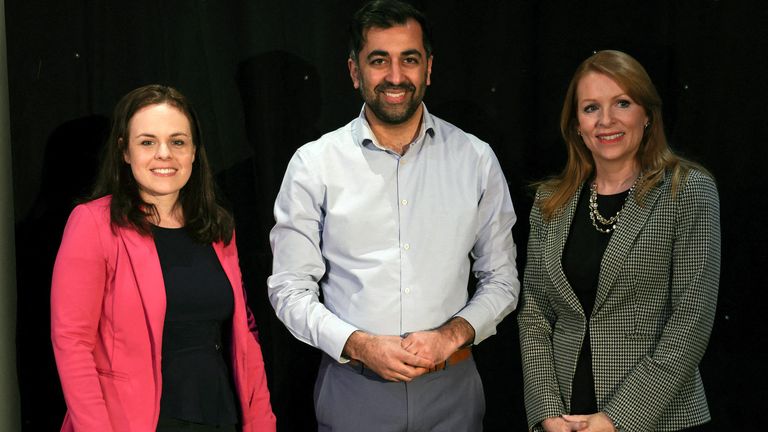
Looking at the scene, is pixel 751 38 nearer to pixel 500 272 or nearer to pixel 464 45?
pixel 464 45

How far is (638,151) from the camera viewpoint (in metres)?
2.61

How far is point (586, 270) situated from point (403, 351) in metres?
0.63

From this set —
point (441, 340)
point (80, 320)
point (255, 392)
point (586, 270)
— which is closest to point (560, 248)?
point (586, 270)

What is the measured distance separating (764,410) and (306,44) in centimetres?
228

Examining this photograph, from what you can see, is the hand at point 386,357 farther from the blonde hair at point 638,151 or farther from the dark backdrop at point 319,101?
the dark backdrop at point 319,101

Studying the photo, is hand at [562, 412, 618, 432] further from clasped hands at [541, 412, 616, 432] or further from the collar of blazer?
the collar of blazer

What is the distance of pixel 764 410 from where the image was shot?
3.14 metres

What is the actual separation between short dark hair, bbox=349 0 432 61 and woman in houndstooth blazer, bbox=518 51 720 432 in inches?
22.5

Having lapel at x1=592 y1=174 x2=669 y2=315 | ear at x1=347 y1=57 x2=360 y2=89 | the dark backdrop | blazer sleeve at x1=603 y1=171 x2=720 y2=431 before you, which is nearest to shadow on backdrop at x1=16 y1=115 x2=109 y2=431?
the dark backdrop

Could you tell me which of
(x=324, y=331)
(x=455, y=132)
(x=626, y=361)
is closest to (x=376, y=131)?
(x=455, y=132)

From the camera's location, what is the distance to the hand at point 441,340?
96.0 inches

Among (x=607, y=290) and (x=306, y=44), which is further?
(x=306, y=44)

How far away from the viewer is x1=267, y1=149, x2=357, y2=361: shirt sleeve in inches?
99.3

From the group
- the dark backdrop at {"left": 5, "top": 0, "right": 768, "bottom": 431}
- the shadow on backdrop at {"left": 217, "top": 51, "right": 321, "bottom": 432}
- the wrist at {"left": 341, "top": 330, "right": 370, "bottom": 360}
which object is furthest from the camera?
the shadow on backdrop at {"left": 217, "top": 51, "right": 321, "bottom": 432}
